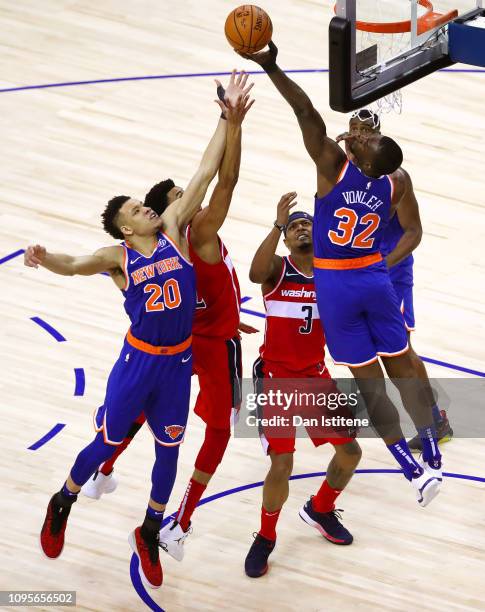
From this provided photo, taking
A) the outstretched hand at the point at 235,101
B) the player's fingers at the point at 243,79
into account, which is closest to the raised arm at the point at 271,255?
the outstretched hand at the point at 235,101

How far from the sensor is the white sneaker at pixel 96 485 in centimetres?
787

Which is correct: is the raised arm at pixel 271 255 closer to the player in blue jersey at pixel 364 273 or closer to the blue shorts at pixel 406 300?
the player in blue jersey at pixel 364 273

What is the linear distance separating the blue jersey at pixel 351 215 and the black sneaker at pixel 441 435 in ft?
6.20

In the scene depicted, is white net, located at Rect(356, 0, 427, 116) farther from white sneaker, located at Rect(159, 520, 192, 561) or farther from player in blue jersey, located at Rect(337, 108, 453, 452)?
white sneaker, located at Rect(159, 520, 192, 561)

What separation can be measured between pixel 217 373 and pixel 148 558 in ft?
3.68

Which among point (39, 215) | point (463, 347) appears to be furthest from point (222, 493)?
point (39, 215)

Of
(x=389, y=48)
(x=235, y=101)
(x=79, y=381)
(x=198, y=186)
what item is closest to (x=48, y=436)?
(x=79, y=381)

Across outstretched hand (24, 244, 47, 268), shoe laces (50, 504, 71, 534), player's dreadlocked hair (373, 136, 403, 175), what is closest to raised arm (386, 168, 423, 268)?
player's dreadlocked hair (373, 136, 403, 175)

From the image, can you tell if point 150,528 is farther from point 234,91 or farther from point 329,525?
point 234,91

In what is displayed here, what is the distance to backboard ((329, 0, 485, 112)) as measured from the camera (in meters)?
7.03

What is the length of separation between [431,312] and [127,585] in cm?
395

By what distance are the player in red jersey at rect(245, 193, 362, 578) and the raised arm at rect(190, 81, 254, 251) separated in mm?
543

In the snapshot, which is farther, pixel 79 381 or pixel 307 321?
pixel 79 381

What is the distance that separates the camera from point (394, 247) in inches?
331
